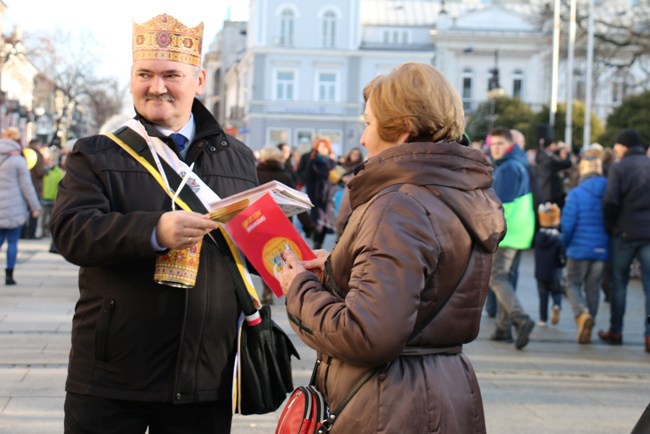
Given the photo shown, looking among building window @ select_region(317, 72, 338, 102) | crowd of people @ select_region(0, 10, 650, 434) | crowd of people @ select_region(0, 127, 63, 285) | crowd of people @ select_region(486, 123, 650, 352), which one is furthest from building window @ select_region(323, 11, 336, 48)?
crowd of people @ select_region(0, 10, 650, 434)

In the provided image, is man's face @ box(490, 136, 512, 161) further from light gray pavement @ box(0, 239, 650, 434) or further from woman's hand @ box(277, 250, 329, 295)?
woman's hand @ box(277, 250, 329, 295)

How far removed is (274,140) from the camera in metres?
69.2

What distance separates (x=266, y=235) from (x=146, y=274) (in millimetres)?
420

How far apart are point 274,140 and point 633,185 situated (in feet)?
197

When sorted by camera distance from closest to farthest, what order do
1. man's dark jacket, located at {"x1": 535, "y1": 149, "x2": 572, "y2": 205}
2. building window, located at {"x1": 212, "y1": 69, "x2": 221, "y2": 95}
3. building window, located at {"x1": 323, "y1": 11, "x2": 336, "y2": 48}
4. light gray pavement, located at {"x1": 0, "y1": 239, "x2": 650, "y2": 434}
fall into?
light gray pavement, located at {"x1": 0, "y1": 239, "x2": 650, "y2": 434} → man's dark jacket, located at {"x1": 535, "y1": 149, "x2": 572, "y2": 205} → building window, located at {"x1": 323, "y1": 11, "x2": 336, "y2": 48} → building window, located at {"x1": 212, "y1": 69, "x2": 221, "y2": 95}

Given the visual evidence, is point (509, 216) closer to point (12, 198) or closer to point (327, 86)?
point (12, 198)

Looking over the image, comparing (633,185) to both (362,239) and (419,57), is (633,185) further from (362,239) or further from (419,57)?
(419,57)

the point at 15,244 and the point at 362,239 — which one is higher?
the point at 362,239

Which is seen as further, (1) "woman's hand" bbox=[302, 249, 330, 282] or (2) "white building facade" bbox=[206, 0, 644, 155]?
(2) "white building facade" bbox=[206, 0, 644, 155]

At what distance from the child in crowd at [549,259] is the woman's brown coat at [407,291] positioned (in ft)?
25.8

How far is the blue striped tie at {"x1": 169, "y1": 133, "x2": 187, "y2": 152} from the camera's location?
3.59 m

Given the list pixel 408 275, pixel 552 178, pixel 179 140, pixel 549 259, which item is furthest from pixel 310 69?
pixel 408 275

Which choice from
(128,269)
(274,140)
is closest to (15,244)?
(128,269)

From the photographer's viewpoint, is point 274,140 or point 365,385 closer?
point 365,385
